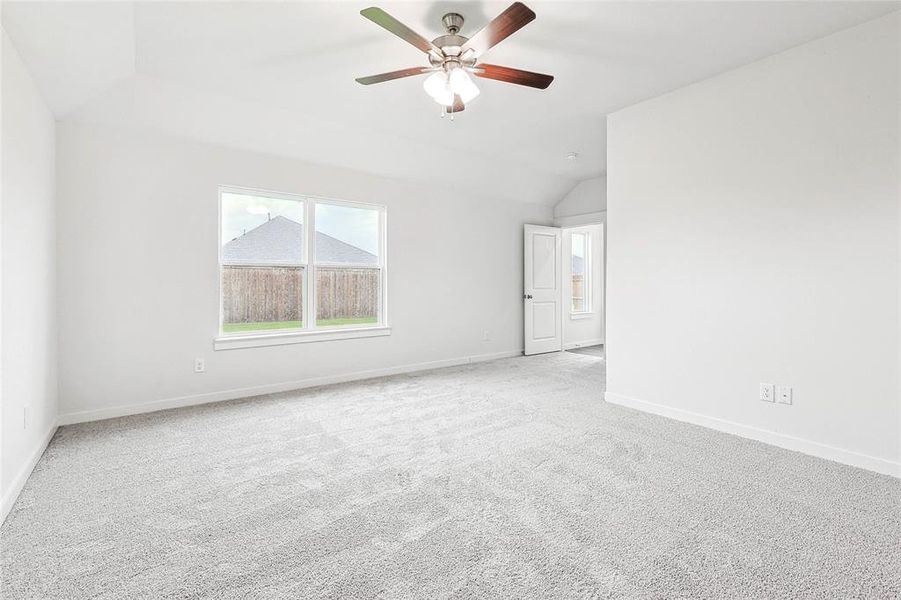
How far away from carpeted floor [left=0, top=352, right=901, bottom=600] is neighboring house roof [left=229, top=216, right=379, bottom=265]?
62.5 inches

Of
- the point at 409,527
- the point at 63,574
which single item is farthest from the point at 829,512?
the point at 63,574

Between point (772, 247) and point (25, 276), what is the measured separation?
4577 millimetres

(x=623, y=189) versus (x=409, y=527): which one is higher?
(x=623, y=189)

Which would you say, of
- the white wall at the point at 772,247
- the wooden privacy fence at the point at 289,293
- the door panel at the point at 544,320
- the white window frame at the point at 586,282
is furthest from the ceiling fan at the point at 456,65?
the white window frame at the point at 586,282

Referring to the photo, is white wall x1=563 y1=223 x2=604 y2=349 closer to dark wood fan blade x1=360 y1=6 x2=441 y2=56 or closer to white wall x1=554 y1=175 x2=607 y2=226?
white wall x1=554 y1=175 x2=607 y2=226

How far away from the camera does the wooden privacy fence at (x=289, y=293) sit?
4012 mm

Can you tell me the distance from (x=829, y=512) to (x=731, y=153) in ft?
7.48

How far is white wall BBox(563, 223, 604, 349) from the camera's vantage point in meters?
6.95

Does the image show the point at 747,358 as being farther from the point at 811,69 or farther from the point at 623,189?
→ the point at 811,69

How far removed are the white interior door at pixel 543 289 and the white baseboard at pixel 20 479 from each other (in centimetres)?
515

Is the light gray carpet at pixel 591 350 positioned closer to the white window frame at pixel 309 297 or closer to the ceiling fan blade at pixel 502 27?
the white window frame at pixel 309 297

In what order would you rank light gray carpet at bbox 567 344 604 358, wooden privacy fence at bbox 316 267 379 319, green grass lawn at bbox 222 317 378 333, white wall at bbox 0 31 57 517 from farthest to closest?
light gray carpet at bbox 567 344 604 358
wooden privacy fence at bbox 316 267 379 319
green grass lawn at bbox 222 317 378 333
white wall at bbox 0 31 57 517

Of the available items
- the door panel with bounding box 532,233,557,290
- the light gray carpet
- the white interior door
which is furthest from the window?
the door panel with bounding box 532,233,557,290

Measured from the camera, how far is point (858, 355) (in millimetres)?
2479
